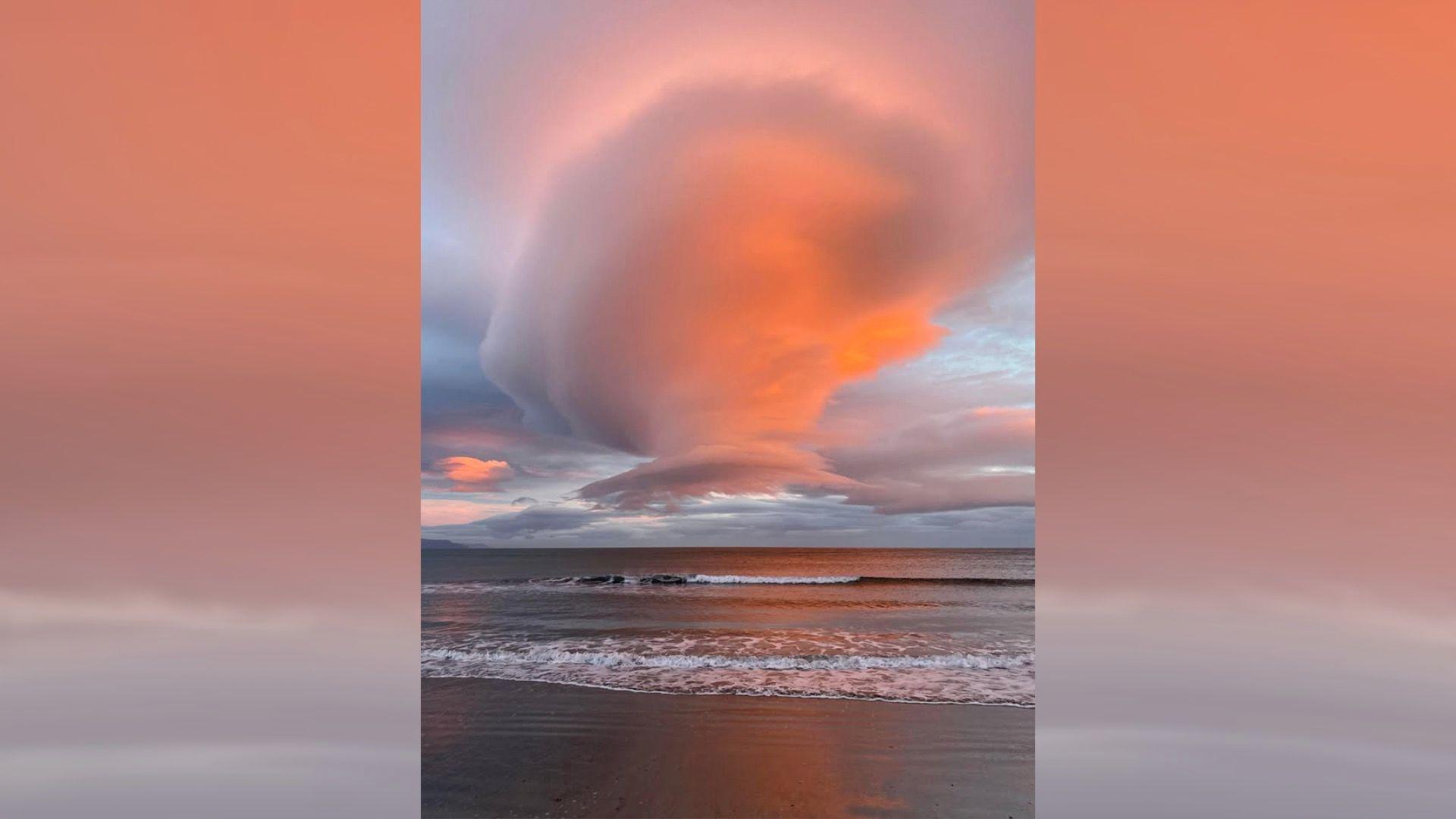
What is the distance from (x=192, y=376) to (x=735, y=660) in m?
3.50

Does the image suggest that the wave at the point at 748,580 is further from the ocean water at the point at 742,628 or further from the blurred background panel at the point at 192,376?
the blurred background panel at the point at 192,376

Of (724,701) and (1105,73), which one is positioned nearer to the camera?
(1105,73)

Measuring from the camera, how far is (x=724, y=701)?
10.3ft

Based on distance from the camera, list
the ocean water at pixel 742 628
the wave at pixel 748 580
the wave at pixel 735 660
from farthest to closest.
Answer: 1. the wave at pixel 748 580
2. the wave at pixel 735 660
3. the ocean water at pixel 742 628

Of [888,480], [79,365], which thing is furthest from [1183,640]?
[888,480]

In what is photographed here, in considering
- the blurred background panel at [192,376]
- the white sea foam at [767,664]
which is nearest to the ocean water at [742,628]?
the white sea foam at [767,664]

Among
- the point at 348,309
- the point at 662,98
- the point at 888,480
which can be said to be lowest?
the point at 888,480

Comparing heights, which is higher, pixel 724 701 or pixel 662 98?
pixel 662 98

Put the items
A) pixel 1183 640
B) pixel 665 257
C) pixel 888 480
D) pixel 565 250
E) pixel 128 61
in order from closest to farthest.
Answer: pixel 1183 640
pixel 128 61
pixel 565 250
pixel 665 257
pixel 888 480

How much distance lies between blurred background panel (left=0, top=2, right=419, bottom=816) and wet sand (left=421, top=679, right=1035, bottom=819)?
117 centimetres

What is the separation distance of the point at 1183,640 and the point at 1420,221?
34.3 inches

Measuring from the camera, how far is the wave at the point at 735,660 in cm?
397

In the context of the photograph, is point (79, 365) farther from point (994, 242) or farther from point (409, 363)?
point (994, 242)

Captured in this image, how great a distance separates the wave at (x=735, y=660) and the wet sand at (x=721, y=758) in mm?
790
